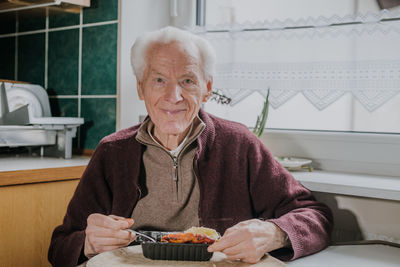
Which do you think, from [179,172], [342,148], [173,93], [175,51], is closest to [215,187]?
[179,172]

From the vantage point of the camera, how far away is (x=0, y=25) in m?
2.26

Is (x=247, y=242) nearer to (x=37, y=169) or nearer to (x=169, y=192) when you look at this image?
(x=169, y=192)

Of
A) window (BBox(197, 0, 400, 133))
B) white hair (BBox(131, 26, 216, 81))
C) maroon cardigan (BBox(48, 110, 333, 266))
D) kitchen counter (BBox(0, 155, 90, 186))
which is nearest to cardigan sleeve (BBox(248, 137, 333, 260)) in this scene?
maroon cardigan (BBox(48, 110, 333, 266))

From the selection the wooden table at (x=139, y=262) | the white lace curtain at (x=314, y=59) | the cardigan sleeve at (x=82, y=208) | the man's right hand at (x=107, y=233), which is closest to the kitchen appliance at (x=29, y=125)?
the cardigan sleeve at (x=82, y=208)

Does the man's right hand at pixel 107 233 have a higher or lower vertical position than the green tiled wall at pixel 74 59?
lower

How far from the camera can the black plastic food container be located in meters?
0.95

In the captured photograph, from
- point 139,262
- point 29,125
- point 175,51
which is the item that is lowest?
point 139,262

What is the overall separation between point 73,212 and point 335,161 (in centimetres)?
90

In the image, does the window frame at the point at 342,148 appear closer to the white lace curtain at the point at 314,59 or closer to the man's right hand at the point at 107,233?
the white lace curtain at the point at 314,59

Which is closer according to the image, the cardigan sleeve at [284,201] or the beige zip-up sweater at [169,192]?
the cardigan sleeve at [284,201]

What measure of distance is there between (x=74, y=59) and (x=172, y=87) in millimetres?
941

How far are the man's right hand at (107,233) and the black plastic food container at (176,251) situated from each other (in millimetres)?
78

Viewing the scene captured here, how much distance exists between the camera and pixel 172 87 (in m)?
1.21

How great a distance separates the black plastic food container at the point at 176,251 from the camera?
0.95 m
